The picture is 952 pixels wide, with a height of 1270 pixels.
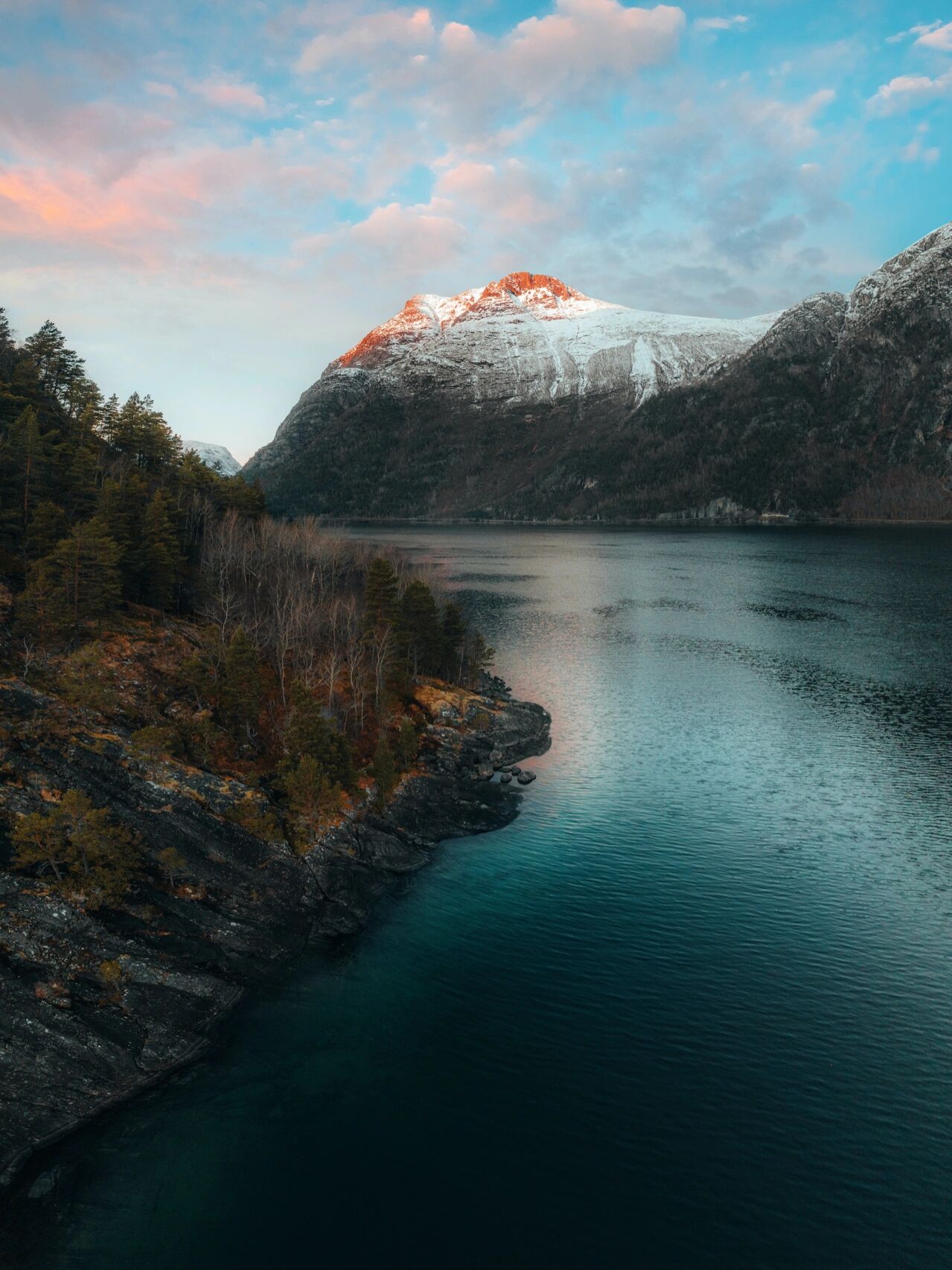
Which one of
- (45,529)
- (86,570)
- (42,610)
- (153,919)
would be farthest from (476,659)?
(153,919)

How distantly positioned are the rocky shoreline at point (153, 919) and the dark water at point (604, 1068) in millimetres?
1950

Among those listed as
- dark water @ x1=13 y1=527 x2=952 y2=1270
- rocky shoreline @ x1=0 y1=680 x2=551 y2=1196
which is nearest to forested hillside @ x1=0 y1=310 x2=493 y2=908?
rocky shoreline @ x1=0 y1=680 x2=551 y2=1196

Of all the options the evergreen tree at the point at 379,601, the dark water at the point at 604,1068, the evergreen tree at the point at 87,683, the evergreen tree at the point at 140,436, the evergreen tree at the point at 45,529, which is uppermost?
the evergreen tree at the point at 140,436

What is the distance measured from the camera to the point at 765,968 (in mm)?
39156

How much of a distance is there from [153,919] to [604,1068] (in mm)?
23099

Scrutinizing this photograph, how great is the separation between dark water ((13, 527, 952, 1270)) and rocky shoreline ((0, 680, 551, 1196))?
1.95 meters

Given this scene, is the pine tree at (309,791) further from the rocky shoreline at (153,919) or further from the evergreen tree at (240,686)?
the evergreen tree at (240,686)

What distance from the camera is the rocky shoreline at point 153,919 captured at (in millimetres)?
30516

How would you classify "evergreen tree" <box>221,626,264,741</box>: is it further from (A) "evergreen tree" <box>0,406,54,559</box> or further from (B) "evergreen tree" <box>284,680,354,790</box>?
(A) "evergreen tree" <box>0,406,54,559</box>

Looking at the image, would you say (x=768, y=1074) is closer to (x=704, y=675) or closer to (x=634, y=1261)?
(x=634, y=1261)

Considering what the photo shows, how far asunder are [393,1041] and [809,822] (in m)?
36.3

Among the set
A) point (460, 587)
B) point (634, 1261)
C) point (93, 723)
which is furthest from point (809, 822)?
point (460, 587)

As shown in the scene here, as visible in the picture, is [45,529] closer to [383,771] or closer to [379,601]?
[379,601]

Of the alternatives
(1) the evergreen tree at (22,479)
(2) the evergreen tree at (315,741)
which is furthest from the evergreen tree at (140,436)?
(2) the evergreen tree at (315,741)
